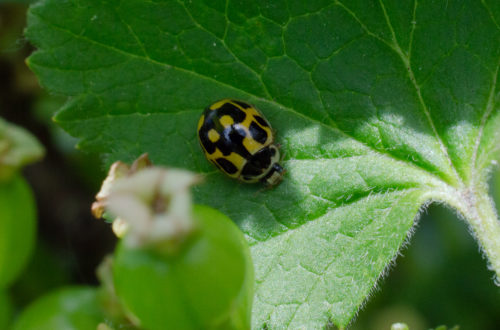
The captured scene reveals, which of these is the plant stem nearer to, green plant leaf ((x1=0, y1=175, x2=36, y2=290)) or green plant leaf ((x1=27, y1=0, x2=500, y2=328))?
green plant leaf ((x1=27, y1=0, x2=500, y2=328))

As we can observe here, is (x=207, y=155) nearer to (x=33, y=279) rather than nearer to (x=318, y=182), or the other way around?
(x=318, y=182)

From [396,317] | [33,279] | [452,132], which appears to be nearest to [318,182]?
[452,132]

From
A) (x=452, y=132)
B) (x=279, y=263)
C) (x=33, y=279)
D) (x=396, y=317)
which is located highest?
(x=452, y=132)

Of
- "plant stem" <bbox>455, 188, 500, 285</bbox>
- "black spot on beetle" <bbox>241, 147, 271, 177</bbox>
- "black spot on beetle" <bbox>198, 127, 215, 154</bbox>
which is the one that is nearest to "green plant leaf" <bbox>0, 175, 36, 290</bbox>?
"black spot on beetle" <bbox>198, 127, 215, 154</bbox>

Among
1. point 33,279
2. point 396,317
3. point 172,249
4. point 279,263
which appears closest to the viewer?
point 172,249

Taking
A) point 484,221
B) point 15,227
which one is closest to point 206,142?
point 15,227

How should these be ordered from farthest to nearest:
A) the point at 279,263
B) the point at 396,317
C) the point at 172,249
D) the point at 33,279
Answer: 1. the point at 396,317
2. the point at 33,279
3. the point at 279,263
4. the point at 172,249

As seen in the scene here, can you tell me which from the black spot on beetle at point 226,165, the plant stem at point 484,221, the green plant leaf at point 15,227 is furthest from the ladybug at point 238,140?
the green plant leaf at point 15,227
